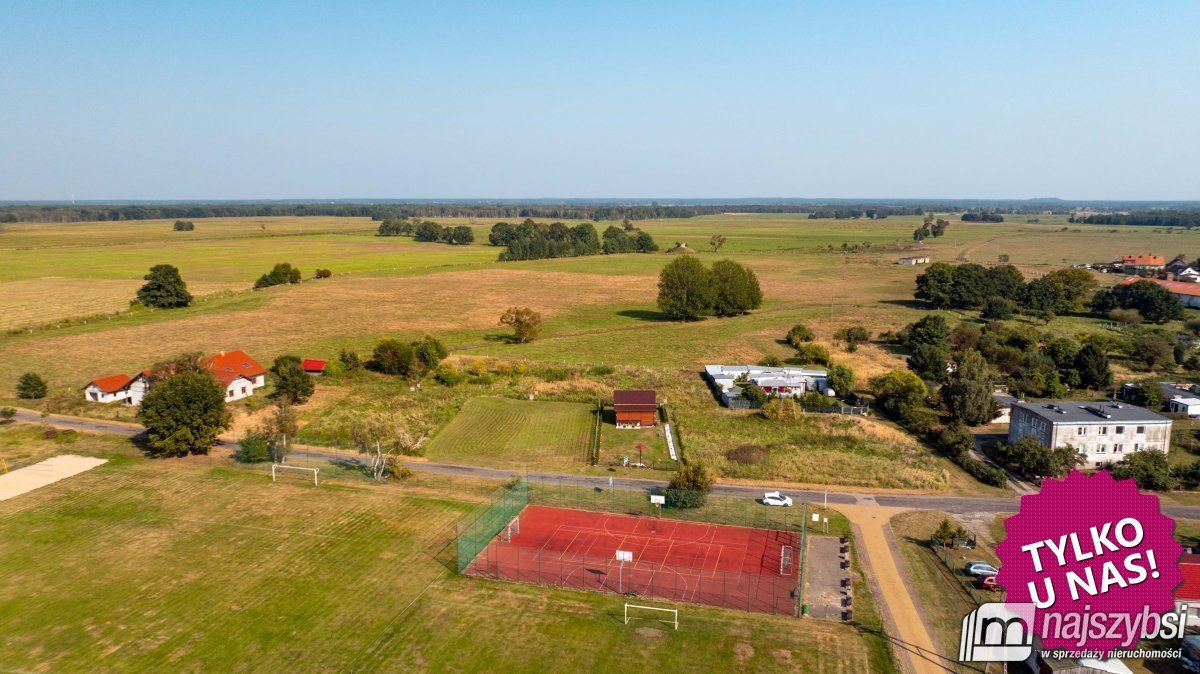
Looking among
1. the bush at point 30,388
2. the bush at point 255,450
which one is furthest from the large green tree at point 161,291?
the bush at point 255,450

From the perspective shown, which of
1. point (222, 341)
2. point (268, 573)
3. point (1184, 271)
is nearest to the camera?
point (268, 573)

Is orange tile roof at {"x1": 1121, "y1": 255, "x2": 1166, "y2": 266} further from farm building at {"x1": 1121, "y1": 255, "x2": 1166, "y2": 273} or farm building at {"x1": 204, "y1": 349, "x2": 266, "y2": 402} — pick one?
farm building at {"x1": 204, "y1": 349, "x2": 266, "y2": 402}

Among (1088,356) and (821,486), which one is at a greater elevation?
(1088,356)

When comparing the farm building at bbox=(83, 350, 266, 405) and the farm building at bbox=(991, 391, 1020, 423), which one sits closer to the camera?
the farm building at bbox=(991, 391, 1020, 423)

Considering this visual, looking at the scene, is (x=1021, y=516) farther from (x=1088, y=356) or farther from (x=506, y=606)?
(x=1088, y=356)

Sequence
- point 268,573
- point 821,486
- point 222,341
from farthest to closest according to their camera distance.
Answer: point 222,341
point 821,486
point 268,573

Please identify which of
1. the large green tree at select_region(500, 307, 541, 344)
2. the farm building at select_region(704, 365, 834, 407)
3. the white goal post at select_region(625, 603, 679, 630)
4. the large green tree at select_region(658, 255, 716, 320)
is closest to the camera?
the white goal post at select_region(625, 603, 679, 630)

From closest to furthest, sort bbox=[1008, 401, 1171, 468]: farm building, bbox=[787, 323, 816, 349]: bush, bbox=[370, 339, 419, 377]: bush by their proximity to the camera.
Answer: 1. bbox=[1008, 401, 1171, 468]: farm building
2. bbox=[370, 339, 419, 377]: bush
3. bbox=[787, 323, 816, 349]: bush

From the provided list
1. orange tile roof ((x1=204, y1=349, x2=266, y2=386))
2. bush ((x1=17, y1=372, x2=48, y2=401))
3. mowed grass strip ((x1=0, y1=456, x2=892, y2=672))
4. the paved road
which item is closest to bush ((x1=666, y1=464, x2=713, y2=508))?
the paved road

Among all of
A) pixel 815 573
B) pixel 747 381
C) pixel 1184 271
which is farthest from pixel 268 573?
pixel 1184 271
